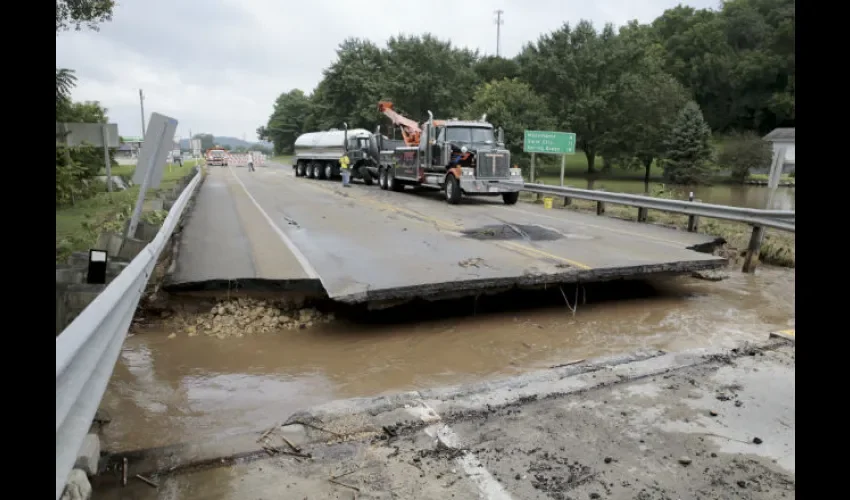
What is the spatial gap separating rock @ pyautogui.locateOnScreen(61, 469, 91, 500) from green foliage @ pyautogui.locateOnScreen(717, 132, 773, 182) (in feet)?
150

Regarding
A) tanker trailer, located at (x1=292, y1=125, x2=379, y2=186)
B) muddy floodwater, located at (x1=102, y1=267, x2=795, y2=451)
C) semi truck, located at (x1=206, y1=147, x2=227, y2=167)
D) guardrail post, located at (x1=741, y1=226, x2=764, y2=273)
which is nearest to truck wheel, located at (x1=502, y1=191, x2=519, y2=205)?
guardrail post, located at (x1=741, y1=226, x2=764, y2=273)

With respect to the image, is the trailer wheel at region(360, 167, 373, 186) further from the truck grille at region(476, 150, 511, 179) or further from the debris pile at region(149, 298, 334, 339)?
the debris pile at region(149, 298, 334, 339)

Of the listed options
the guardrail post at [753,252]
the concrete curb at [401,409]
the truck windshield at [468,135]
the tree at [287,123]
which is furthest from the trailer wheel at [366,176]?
the tree at [287,123]

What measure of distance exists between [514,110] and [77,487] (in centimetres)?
4544

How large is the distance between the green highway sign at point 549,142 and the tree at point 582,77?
28599 mm

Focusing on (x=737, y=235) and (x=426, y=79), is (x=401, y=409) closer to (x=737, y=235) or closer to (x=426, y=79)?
(x=737, y=235)

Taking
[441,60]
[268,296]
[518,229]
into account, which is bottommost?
[268,296]

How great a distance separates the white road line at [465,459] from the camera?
3.04m

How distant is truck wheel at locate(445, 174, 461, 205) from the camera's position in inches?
724

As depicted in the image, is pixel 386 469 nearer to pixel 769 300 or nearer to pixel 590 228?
pixel 769 300
